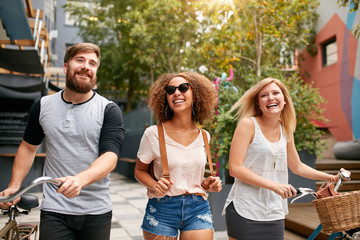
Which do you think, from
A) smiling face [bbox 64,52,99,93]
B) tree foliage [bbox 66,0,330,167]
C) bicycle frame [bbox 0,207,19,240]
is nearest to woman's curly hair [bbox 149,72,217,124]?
smiling face [bbox 64,52,99,93]

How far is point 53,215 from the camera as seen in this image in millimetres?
2098

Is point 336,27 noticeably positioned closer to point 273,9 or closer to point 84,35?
point 273,9

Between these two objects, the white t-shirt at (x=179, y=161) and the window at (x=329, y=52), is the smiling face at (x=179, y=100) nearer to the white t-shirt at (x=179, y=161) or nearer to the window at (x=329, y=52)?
the white t-shirt at (x=179, y=161)

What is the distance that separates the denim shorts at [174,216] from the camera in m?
2.23

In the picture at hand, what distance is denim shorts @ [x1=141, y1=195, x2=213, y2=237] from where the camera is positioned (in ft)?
7.30

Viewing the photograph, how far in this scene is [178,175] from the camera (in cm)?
227

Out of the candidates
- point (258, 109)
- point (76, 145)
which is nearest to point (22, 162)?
point (76, 145)

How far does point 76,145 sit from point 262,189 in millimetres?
1271

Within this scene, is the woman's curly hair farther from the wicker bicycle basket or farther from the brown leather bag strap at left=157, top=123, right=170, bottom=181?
the wicker bicycle basket

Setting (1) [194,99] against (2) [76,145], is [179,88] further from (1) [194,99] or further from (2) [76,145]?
(2) [76,145]

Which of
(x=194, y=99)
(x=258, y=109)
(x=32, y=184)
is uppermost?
(x=194, y=99)

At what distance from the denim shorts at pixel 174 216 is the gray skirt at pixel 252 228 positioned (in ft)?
0.78

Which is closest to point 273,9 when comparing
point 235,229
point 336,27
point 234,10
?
point 234,10

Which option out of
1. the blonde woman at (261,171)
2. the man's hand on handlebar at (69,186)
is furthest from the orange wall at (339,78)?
the man's hand on handlebar at (69,186)
